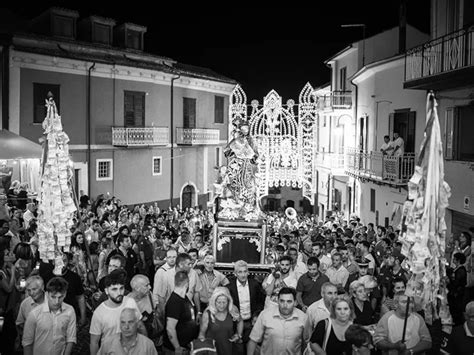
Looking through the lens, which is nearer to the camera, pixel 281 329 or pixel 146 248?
pixel 281 329

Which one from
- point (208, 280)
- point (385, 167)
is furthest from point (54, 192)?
point (385, 167)

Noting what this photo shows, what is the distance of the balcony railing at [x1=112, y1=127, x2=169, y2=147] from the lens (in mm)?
29609

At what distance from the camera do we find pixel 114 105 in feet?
97.7

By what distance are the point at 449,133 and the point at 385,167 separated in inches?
162

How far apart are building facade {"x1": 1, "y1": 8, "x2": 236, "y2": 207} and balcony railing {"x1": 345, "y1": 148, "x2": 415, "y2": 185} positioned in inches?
415

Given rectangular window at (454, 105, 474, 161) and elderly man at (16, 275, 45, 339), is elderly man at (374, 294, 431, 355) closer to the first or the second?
elderly man at (16, 275, 45, 339)

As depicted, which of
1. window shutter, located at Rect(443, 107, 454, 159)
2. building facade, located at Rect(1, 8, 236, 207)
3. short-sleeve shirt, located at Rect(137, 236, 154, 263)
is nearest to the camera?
short-sleeve shirt, located at Rect(137, 236, 154, 263)

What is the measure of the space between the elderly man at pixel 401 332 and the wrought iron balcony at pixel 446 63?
9.15 metres

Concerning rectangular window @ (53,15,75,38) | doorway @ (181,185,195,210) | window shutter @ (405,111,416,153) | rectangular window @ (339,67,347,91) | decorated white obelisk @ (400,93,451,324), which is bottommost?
doorway @ (181,185,195,210)

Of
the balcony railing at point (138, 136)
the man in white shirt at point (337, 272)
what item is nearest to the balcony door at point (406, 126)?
the balcony railing at point (138, 136)

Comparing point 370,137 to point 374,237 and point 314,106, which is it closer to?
point 314,106

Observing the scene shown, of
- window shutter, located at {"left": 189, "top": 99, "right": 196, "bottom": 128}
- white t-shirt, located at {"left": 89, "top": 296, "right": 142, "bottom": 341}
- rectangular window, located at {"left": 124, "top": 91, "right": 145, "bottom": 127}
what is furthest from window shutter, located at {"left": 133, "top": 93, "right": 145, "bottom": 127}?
white t-shirt, located at {"left": 89, "top": 296, "right": 142, "bottom": 341}

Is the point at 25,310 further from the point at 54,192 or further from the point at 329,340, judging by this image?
the point at 329,340

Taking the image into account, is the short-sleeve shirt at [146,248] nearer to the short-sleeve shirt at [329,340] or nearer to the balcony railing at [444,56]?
the short-sleeve shirt at [329,340]
